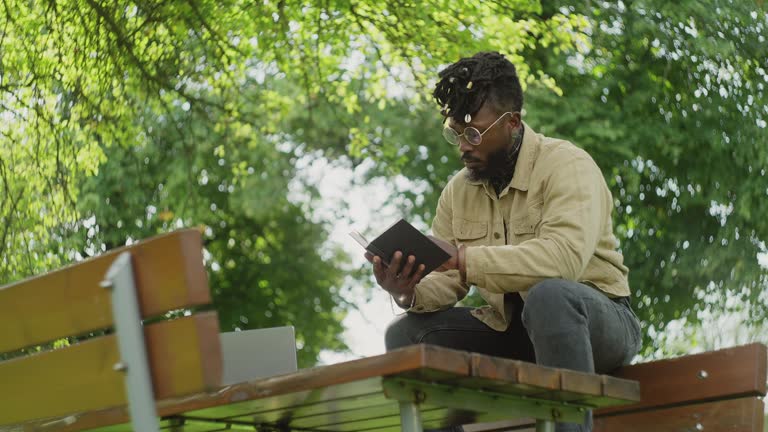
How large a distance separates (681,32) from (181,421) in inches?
442

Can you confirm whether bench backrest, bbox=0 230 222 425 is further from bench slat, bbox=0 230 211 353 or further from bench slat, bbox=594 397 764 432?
bench slat, bbox=594 397 764 432

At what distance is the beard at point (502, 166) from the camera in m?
4.22

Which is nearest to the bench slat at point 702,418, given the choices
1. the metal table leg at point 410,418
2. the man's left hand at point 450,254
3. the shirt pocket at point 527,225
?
the shirt pocket at point 527,225

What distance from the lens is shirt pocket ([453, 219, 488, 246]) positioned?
14.0 feet

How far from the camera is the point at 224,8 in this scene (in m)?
9.75

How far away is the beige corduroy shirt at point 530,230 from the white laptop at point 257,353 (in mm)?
553

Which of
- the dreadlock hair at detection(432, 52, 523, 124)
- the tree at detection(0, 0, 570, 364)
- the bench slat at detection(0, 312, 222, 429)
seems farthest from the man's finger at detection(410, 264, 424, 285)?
the bench slat at detection(0, 312, 222, 429)

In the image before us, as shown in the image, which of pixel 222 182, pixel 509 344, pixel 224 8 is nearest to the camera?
pixel 509 344

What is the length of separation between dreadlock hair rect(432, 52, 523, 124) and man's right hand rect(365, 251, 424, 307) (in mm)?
611

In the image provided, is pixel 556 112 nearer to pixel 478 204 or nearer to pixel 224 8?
pixel 224 8

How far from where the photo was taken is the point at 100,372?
2393 mm

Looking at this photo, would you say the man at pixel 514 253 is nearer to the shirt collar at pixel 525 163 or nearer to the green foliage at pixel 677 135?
the shirt collar at pixel 525 163

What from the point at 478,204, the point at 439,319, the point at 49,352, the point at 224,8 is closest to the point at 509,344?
the point at 439,319

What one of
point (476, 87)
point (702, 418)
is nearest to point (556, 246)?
point (702, 418)
